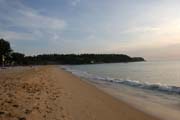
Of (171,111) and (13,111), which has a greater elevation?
(13,111)

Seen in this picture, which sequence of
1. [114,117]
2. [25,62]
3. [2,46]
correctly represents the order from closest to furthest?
[114,117]
[2,46]
[25,62]

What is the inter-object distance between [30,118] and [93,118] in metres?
2.34

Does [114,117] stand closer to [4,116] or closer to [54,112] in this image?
[54,112]

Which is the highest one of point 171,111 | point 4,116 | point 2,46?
point 2,46

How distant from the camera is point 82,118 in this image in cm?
917

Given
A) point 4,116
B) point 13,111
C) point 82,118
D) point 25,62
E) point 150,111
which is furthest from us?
point 25,62

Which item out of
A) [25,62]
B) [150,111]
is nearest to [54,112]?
[150,111]

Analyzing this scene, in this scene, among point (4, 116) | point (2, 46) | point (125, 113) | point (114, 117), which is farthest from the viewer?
point (2, 46)

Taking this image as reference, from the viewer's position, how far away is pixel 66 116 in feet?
30.1

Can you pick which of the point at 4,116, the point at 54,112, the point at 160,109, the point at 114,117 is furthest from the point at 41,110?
the point at 160,109

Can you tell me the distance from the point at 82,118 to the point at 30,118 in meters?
1.95

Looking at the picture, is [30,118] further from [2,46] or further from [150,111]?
[2,46]

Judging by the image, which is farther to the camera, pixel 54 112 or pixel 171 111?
pixel 171 111

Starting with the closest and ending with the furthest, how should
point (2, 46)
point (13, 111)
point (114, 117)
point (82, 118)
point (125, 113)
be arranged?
point (13, 111)
point (82, 118)
point (114, 117)
point (125, 113)
point (2, 46)
